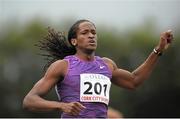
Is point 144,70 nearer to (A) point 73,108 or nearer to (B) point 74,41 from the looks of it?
(B) point 74,41

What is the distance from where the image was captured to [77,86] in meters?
10.4

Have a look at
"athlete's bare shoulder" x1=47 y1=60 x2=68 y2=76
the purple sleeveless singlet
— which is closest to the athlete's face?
the purple sleeveless singlet

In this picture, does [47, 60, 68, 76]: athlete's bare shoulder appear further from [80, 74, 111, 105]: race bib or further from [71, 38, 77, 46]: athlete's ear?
[71, 38, 77, 46]: athlete's ear

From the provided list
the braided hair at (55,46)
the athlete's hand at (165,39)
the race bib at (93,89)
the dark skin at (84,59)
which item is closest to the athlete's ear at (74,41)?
the dark skin at (84,59)

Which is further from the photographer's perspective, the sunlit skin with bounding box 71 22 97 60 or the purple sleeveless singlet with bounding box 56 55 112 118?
the sunlit skin with bounding box 71 22 97 60

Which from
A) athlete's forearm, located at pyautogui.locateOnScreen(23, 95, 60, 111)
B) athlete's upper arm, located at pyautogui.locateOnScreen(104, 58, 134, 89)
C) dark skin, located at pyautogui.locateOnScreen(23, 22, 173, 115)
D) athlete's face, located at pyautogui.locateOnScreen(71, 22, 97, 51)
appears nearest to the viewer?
athlete's forearm, located at pyautogui.locateOnScreen(23, 95, 60, 111)

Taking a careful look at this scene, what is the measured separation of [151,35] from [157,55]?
30500 mm

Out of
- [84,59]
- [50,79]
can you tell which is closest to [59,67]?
[50,79]

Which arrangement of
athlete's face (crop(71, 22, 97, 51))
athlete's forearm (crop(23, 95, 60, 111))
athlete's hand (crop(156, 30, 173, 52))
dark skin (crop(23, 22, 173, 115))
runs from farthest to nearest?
1. athlete's hand (crop(156, 30, 173, 52))
2. athlete's face (crop(71, 22, 97, 51))
3. dark skin (crop(23, 22, 173, 115))
4. athlete's forearm (crop(23, 95, 60, 111))

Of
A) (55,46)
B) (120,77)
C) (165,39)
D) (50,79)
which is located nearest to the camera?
(50,79)

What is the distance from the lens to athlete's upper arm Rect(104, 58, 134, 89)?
10.8m

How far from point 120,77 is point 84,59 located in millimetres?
591

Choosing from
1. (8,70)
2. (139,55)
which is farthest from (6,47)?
(139,55)

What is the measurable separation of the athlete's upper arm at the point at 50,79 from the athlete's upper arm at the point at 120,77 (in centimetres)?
69
